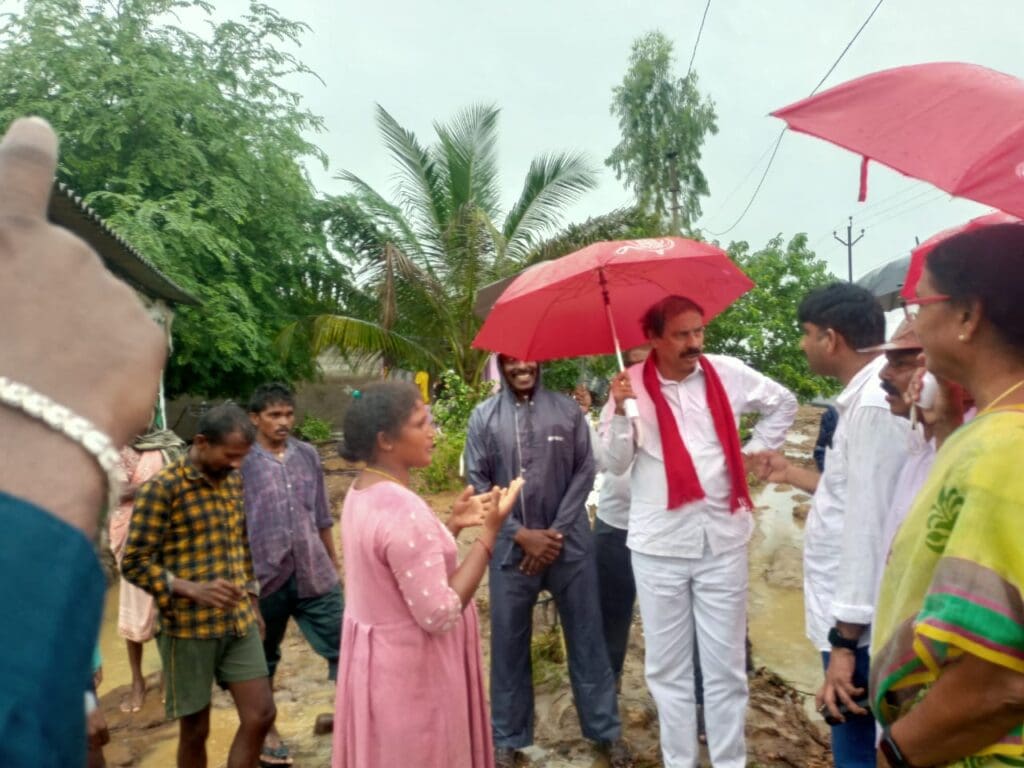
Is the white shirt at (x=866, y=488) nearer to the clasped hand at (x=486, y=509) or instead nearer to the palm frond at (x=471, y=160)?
the clasped hand at (x=486, y=509)

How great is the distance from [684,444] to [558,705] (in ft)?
6.30

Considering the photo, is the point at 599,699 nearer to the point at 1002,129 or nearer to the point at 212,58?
the point at 1002,129

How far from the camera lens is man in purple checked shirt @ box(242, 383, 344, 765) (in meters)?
3.89

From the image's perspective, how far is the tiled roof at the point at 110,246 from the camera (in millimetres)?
5324

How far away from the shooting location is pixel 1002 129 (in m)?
1.64

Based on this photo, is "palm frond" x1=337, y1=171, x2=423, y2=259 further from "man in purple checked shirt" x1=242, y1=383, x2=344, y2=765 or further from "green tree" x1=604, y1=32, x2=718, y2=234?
"green tree" x1=604, y1=32, x2=718, y2=234

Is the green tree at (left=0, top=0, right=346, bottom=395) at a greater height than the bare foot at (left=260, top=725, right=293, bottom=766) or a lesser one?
greater

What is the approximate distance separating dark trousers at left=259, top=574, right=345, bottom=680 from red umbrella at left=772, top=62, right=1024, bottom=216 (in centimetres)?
316

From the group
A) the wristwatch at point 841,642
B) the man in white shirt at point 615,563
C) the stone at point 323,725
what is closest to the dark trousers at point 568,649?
the man in white shirt at point 615,563

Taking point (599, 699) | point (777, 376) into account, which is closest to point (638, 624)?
point (599, 699)

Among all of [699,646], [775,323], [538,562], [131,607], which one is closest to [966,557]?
[699,646]

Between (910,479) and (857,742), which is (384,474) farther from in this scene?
(857,742)

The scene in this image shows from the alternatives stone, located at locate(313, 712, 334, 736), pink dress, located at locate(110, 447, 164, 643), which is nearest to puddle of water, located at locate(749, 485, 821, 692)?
stone, located at locate(313, 712, 334, 736)

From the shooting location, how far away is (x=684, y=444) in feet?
11.2
